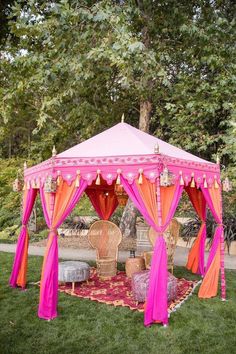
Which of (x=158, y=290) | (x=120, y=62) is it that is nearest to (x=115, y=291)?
(x=158, y=290)

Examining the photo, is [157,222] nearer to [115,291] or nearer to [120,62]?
[115,291]

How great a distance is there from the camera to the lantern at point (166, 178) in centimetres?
560

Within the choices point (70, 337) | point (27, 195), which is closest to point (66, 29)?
point (27, 195)

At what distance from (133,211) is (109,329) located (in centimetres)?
759

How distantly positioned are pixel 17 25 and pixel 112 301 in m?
6.90

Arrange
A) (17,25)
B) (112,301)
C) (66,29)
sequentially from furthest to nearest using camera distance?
(66,29) → (17,25) → (112,301)

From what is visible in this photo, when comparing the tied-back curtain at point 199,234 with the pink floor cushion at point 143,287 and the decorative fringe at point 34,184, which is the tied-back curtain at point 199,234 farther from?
the decorative fringe at point 34,184

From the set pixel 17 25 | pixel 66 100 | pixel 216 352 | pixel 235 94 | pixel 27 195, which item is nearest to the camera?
pixel 216 352

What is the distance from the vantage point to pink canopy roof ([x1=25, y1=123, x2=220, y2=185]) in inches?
235

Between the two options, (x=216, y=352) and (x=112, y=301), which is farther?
(x=112, y=301)

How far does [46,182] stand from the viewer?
611 centimetres

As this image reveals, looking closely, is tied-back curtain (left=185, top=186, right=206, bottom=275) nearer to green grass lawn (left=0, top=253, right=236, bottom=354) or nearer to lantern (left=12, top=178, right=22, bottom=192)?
green grass lawn (left=0, top=253, right=236, bottom=354)

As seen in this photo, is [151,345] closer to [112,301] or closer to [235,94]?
[112,301]

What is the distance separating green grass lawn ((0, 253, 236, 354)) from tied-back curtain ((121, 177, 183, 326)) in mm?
250
